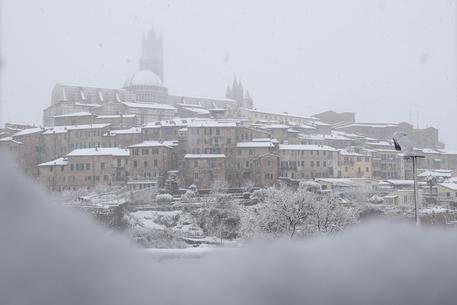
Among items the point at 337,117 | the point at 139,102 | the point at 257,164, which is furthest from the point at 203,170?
the point at 337,117

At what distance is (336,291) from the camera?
5.60 ft

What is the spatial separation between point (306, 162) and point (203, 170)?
6.41 m

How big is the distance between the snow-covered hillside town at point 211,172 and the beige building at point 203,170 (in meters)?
0.06

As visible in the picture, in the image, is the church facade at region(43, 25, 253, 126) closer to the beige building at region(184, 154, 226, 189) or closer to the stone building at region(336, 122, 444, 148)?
the beige building at region(184, 154, 226, 189)

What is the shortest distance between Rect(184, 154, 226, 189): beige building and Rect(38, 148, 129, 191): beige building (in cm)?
368

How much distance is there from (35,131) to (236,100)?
1105 inches

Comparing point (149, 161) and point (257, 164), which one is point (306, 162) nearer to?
point (257, 164)

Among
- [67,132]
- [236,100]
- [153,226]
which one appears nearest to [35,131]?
[67,132]

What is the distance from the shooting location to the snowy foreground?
61.7 inches

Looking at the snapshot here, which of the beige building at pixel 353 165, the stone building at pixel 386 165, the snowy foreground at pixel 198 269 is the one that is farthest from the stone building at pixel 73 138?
the snowy foreground at pixel 198 269

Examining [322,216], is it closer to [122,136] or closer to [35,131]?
[122,136]

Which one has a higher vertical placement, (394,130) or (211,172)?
(394,130)

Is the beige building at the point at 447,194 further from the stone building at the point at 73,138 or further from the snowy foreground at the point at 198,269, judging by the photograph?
the snowy foreground at the point at 198,269

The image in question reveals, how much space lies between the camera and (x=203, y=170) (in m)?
26.0
